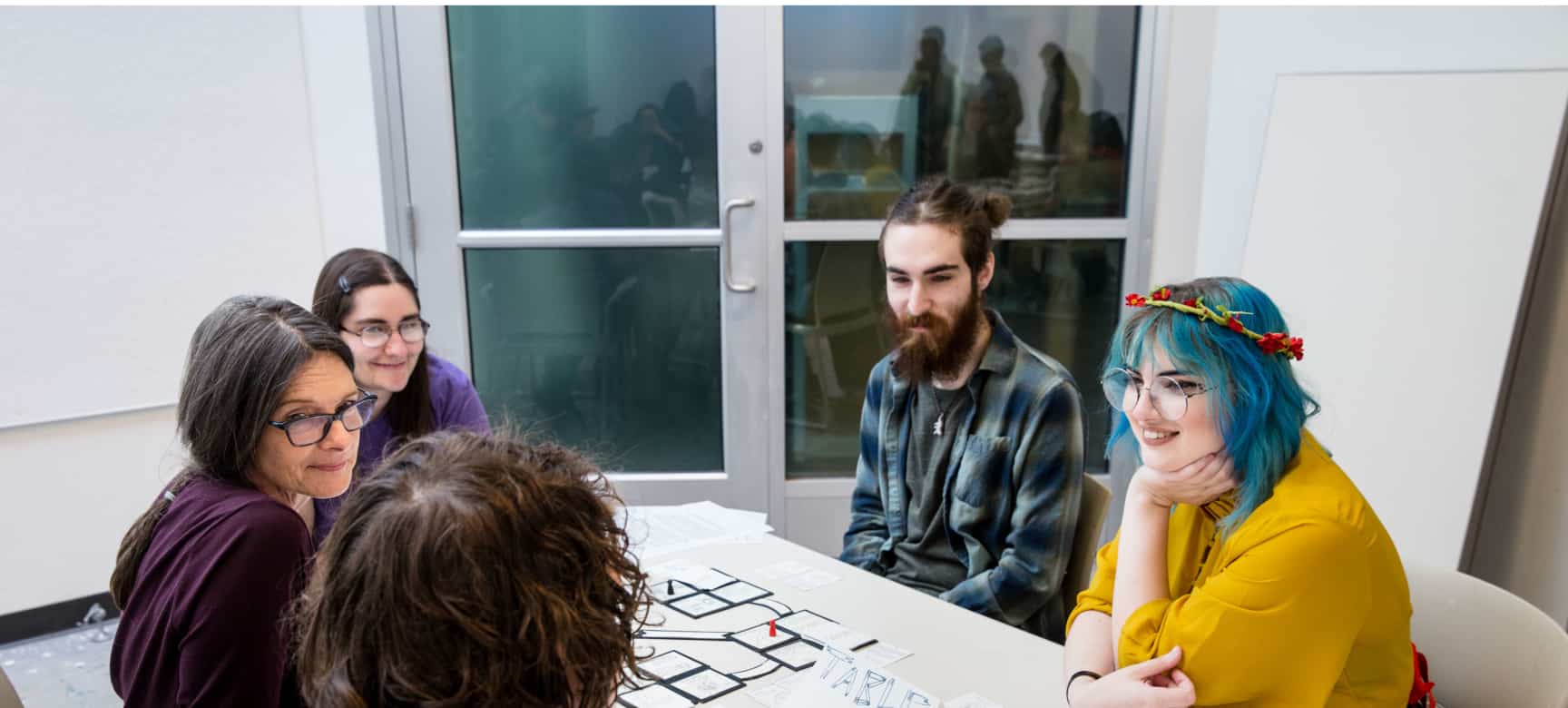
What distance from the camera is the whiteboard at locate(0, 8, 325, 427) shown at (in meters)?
3.01

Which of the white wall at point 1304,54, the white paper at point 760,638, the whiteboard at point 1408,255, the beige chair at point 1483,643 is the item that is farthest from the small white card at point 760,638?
the white wall at point 1304,54

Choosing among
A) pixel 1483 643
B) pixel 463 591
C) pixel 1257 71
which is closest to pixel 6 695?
pixel 463 591

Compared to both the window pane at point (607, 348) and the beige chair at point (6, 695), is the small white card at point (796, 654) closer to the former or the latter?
the beige chair at point (6, 695)

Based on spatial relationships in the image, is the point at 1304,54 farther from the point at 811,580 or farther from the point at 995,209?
the point at 811,580

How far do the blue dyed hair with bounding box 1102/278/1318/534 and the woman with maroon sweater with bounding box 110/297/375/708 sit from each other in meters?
1.21

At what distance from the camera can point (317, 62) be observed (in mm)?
3412

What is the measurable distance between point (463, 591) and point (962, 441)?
140 cm

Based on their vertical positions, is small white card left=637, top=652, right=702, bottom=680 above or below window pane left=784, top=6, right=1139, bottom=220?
below

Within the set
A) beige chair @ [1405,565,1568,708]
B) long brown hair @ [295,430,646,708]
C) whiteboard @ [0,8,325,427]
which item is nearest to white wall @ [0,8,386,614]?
whiteboard @ [0,8,325,427]

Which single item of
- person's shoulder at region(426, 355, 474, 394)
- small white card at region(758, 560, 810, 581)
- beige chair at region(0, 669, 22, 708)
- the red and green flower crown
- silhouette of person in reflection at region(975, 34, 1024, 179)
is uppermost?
silhouette of person in reflection at region(975, 34, 1024, 179)

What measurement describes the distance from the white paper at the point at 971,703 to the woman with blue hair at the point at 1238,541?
11 cm

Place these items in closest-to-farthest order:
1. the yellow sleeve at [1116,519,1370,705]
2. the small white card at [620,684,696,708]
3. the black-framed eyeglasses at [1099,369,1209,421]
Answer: the yellow sleeve at [1116,519,1370,705] < the black-framed eyeglasses at [1099,369,1209,421] < the small white card at [620,684,696,708]

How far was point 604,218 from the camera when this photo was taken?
347 cm

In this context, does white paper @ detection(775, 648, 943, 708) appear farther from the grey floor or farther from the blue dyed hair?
the grey floor
